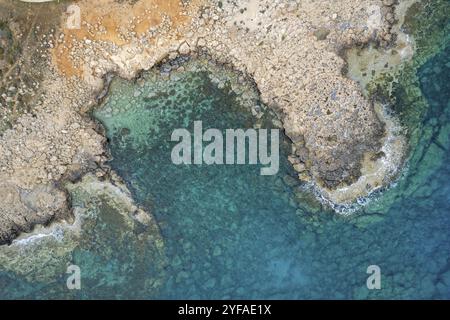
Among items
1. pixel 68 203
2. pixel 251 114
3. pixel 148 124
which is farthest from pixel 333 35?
pixel 68 203

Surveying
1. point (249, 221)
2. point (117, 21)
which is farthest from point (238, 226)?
point (117, 21)

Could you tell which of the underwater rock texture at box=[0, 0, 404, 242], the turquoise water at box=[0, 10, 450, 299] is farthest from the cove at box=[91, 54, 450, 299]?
the underwater rock texture at box=[0, 0, 404, 242]

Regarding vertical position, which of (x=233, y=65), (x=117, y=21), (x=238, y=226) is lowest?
(x=238, y=226)

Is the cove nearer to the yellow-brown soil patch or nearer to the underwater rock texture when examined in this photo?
the underwater rock texture

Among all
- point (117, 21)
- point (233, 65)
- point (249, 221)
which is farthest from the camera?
point (249, 221)

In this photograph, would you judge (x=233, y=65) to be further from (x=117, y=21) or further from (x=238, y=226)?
(x=238, y=226)

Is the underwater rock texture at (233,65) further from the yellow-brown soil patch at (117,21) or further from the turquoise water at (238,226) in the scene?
the turquoise water at (238,226)

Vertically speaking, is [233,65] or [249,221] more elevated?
[233,65]

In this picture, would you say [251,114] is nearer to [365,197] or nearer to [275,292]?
[365,197]

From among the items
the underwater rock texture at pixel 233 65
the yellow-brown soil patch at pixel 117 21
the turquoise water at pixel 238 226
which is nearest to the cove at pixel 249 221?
the turquoise water at pixel 238 226

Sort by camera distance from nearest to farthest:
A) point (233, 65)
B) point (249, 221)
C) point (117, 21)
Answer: point (117, 21), point (233, 65), point (249, 221)
